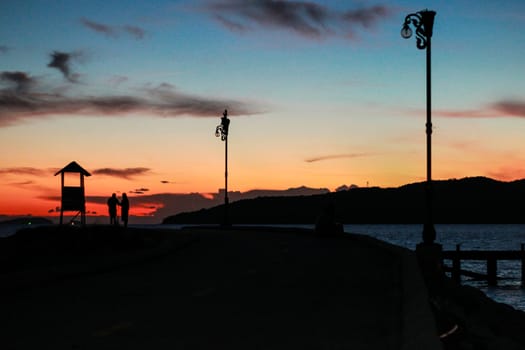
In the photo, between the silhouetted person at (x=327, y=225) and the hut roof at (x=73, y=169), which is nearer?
the hut roof at (x=73, y=169)

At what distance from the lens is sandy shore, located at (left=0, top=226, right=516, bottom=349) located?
10070 millimetres

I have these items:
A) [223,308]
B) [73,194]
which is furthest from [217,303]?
[73,194]

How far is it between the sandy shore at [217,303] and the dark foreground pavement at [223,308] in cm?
2

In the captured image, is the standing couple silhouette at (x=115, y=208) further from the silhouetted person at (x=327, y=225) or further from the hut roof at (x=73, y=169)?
the silhouetted person at (x=327, y=225)

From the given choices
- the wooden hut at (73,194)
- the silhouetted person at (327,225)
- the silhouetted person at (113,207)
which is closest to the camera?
the wooden hut at (73,194)

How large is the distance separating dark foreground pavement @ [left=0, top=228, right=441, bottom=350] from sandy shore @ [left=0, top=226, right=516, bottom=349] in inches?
0.7

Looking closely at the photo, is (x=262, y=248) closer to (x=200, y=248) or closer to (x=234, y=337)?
(x=200, y=248)

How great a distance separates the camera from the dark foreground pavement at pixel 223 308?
9.98 meters

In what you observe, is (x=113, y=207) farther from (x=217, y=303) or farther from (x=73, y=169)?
(x=217, y=303)

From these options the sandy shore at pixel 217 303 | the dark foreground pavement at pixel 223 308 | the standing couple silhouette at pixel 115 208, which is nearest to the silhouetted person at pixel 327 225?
the standing couple silhouette at pixel 115 208

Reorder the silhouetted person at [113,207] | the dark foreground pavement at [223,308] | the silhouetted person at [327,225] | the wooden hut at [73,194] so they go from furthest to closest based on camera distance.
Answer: the silhouetted person at [113,207] → the silhouetted person at [327,225] → the wooden hut at [73,194] → the dark foreground pavement at [223,308]

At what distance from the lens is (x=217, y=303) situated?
1382cm

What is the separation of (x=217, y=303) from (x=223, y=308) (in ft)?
2.20

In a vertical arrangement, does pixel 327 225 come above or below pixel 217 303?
above
